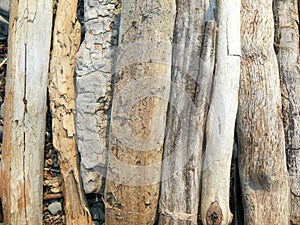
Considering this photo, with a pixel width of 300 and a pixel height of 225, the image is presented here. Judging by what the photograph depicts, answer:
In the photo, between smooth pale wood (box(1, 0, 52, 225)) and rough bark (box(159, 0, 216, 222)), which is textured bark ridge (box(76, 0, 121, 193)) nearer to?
smooth pale wood (box(1, 0, 52, 225))

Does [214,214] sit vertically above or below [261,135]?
below

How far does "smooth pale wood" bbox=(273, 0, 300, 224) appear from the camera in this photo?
6.14ft

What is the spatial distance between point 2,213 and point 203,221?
108 cm

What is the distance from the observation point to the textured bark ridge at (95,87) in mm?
1897

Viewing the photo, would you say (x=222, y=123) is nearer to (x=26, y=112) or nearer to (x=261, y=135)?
(x=261, y=135)

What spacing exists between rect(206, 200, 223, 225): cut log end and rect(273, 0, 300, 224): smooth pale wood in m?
0.42

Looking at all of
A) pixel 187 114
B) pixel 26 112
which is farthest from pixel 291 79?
pixel 26 112

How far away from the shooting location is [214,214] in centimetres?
170

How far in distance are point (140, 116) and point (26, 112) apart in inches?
25.4

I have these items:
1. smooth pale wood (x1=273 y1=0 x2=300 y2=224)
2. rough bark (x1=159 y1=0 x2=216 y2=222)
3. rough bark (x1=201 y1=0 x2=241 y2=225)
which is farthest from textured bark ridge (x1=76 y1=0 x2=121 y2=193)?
smooth pale wood (x1=273 y1=0 x2=300 y2=224)

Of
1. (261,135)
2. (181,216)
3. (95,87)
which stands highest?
(95,87)

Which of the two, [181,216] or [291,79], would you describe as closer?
[181,216]

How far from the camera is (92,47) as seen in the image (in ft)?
6.42

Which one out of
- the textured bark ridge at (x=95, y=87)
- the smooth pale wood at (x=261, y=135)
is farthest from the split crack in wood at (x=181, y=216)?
the textured bark ridge at (x=95, y=87)
